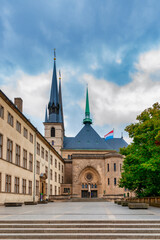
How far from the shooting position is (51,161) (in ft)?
194

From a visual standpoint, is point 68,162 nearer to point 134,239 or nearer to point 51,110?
point 51,110

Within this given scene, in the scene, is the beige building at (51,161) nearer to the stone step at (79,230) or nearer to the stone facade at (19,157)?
the stone facade at (19,157)

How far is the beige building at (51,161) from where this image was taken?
103 ft

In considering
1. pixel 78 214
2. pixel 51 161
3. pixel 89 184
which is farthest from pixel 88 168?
pixel 78 214

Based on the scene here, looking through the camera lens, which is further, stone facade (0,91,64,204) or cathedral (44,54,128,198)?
cathedral (44,54,128,198)

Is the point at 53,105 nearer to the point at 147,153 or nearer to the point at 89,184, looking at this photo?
the point at 89,184

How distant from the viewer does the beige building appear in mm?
31250

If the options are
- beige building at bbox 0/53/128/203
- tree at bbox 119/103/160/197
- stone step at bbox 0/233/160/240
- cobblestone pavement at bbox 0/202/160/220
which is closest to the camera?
stone step at bbox 0/233/160/240

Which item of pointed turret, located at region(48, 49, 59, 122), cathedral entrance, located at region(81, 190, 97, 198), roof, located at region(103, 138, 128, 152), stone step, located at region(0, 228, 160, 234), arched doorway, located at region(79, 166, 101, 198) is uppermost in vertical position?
pointed turret, located at region(48, 49, 59, 122)

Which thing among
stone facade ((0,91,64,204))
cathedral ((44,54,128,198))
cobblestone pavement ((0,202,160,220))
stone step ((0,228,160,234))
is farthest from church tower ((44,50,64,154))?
stone step ((0,228,160,234))

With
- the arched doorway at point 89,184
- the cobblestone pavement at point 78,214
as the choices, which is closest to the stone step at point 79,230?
the cobblestone pavement at point 78,214

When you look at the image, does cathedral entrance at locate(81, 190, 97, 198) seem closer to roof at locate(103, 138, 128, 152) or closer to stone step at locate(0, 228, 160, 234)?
roof at locate(103, 138, 128, 152)

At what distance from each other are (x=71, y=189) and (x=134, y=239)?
214 feet

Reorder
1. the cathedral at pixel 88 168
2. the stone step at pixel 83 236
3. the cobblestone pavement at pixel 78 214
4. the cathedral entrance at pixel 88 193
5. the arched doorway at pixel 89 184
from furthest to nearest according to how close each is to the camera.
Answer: the cathedral entrance at pixel 88 193 → the arched doorway at pixel 89 184 → the cathedral at pixel 88 168 → the cobblestone pavement at pixel 78 214 → the stone step at pixel 83 236
